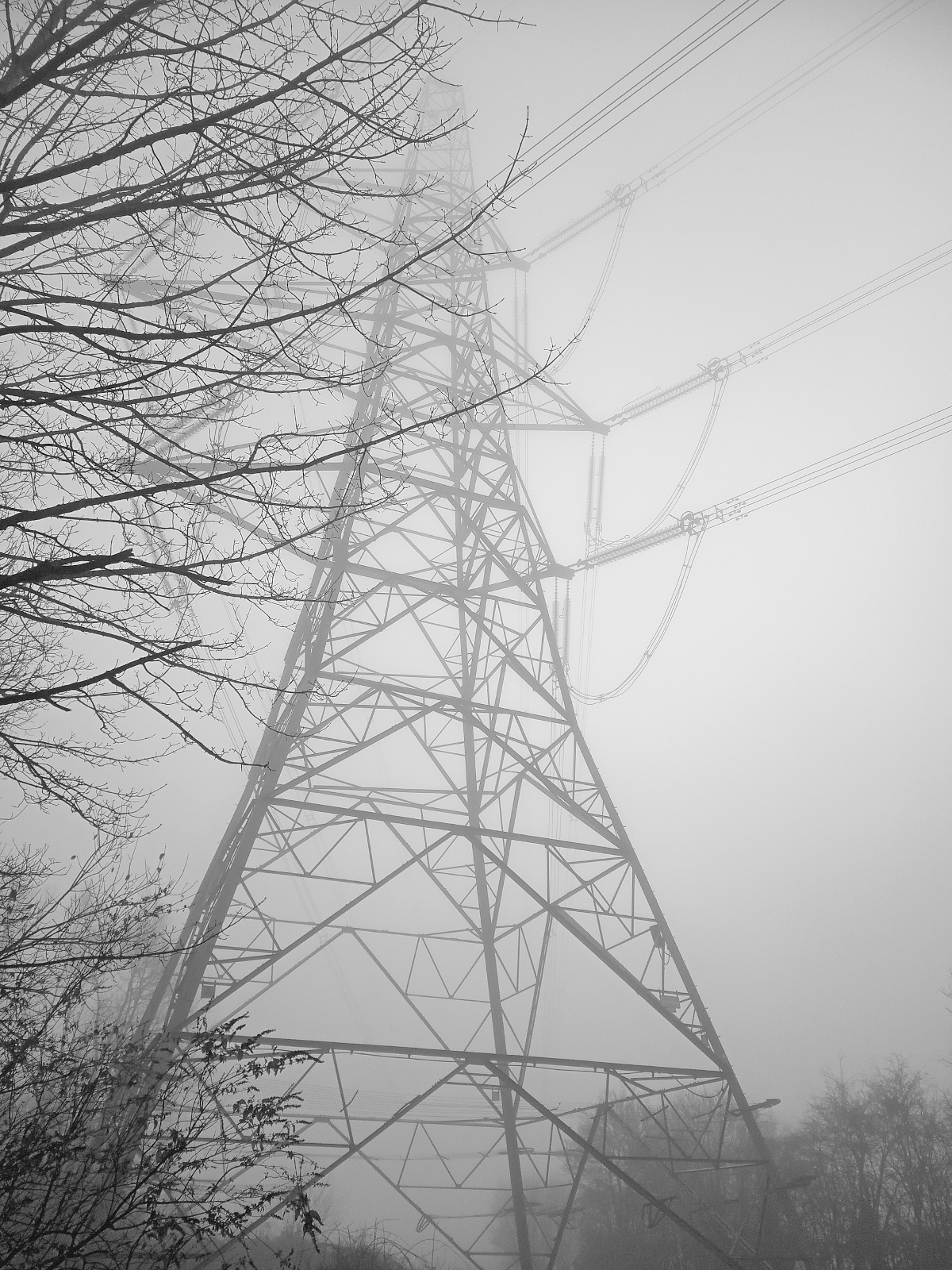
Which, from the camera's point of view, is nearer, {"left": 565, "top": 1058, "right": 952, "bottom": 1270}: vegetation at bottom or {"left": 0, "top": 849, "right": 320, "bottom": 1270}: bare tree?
{"left": 0, "top": 849, "right": 320, "bottom": 1270}: bare tree

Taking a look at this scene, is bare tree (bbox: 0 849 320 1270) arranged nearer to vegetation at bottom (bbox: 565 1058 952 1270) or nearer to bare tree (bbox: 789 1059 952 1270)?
vegetation at bottom (bbox: 565 1058 952 1270)

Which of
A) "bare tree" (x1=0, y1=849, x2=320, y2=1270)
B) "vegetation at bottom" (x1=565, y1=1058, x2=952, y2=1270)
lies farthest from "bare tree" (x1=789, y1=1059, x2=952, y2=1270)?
"bare tree" (x1=0, y1=849, x2=320, y2=1270)

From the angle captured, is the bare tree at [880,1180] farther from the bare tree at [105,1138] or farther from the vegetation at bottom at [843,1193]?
the bare tree at [105,1138]

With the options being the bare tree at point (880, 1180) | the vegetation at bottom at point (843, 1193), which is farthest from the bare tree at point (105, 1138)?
the bare tree at point (880, 1180)

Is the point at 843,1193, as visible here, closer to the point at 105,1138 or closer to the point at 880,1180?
the point at 880,1180

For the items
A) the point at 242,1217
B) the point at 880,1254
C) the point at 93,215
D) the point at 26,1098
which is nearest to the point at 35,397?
the point at 93,215

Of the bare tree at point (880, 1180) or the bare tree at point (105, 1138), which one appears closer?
the bare tree at point (105, 1138)

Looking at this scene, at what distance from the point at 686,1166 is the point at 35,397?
21680mm

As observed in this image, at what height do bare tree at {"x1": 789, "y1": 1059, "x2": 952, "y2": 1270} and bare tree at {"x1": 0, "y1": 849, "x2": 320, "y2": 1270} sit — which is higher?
bare tree at {"x1": 0, "y1": 849, "x2": 320, "y2": 1270}

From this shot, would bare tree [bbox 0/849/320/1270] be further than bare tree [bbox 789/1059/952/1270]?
No

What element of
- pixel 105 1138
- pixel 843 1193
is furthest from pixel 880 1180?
pixel 105 1138

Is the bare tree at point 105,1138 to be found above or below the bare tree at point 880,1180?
above

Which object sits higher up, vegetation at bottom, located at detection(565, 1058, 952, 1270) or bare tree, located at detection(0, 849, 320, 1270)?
bare tree, located at detection(0, 849, 320, 1270)

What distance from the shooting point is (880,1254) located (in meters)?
15.7
